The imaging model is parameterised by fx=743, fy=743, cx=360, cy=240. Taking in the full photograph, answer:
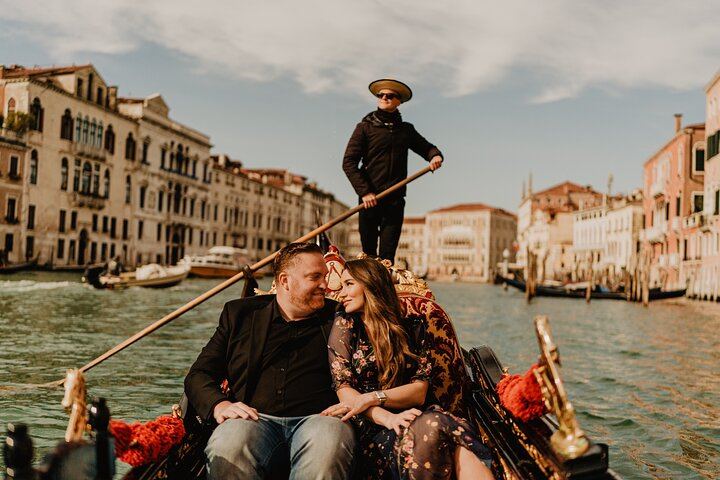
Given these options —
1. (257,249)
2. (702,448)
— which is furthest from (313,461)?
(257,249)

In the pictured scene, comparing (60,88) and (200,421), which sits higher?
(60,88)

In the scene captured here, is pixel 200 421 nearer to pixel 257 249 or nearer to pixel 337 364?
pixel 337 364

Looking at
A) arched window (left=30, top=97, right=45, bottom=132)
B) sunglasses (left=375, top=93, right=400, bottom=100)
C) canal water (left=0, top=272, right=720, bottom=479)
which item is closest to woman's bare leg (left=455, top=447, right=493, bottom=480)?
sunglasses (left=375, top=93, right=400, bottom=100)

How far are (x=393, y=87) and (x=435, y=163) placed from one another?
42 cm

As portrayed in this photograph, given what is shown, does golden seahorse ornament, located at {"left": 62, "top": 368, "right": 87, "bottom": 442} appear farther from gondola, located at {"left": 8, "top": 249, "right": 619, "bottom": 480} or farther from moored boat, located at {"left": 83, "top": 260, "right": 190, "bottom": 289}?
moored boat, located at {"left": 83, "top": 260, "right": 190, "bottom": 289}

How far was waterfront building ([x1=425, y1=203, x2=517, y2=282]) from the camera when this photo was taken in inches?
2933

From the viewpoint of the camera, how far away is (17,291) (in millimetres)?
16062

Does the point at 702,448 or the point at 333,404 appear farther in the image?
the point at 702,448

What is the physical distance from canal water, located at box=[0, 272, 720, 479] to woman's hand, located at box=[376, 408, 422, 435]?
7.90ft

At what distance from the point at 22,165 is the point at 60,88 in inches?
141

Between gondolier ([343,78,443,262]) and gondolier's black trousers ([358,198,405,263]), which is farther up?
gondolier ([343,78,443,262])

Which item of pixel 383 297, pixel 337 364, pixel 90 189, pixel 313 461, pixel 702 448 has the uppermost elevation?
pixel 90 189

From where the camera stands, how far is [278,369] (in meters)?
2.20

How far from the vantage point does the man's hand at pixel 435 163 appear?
3.59 metres
